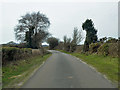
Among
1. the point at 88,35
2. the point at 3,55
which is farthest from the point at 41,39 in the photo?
the point at 3,55

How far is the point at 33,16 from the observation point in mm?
39812

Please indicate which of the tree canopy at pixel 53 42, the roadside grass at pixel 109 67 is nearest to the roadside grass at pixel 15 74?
the roadside grass at pixel 109 67

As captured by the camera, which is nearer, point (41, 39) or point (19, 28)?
point (19, 28)

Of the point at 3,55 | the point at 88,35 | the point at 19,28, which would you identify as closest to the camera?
the point at 3,55

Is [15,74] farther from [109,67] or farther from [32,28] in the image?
[32,28]

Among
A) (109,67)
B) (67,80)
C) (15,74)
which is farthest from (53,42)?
(67,80)

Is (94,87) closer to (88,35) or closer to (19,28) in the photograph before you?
(88,35)

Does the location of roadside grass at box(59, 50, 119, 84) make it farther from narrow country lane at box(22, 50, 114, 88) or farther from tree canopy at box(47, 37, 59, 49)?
Answer: tree canopy at box(47, 37, 59, 49)

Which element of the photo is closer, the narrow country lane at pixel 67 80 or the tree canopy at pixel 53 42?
the narrow country lane at pixel 67 80

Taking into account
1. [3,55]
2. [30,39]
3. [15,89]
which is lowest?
[15,89]

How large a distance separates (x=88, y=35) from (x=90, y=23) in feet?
12.3

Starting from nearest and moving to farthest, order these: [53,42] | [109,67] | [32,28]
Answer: [109,67] < [32,28] < [53,42]

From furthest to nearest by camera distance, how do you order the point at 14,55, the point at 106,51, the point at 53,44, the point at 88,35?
the point at 53,44, the point at 88,35, the point at 106,51, the point at 14,55

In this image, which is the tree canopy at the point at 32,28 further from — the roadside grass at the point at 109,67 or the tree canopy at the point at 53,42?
the tree canopy at the point at 53,42
